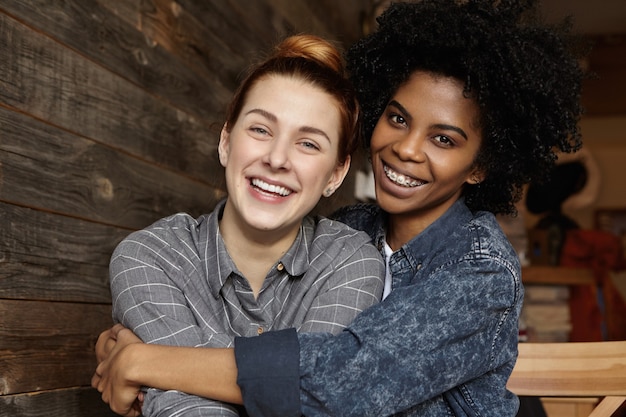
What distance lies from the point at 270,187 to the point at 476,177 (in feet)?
1.67

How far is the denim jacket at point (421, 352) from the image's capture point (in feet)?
4.09

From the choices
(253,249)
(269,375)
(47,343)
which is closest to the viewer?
(269,375)

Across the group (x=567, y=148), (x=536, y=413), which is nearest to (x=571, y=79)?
(x=567, y=148)

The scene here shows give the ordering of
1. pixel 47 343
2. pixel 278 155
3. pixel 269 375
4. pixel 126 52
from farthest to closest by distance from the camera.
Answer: pixel 126 52 < pixel 47 343 < pixel 278 155 < pixel 269 375

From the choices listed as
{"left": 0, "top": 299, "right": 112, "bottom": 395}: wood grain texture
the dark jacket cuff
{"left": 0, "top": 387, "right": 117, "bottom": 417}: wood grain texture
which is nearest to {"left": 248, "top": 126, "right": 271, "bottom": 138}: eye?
the dark jacket cuff

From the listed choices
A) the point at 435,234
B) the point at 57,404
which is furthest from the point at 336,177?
the point at 57,404

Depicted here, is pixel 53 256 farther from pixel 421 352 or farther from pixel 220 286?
pixel 421 352

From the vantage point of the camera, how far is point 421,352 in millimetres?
1300

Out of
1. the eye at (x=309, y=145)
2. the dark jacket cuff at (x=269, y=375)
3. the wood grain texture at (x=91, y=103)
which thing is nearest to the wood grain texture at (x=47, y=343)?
the wood grain texture at (x=91, y=103)

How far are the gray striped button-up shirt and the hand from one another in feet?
0.09

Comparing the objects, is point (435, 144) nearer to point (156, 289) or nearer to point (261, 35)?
point (156, 289)

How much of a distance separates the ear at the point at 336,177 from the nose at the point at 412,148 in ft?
0.36

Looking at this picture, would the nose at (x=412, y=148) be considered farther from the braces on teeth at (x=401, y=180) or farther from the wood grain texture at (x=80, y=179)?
the wood grain texture at (x=80, y=179)

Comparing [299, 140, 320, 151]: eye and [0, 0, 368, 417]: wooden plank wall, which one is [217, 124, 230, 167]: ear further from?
[0, 0, 368, 417]: wooden plank wall
